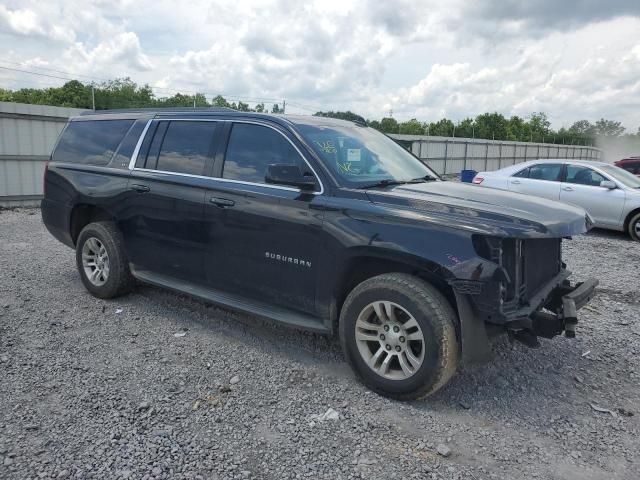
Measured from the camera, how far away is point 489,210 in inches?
131

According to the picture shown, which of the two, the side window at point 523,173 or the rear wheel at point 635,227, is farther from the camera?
the side window at point 523,173

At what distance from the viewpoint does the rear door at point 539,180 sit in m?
10.6

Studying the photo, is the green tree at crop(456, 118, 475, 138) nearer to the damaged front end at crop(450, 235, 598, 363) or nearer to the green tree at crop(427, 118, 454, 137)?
the green tree at crop(427, 118, 454, 137)

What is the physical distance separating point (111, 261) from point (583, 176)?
9199mm

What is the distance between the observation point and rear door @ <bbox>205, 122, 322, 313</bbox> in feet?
12.5

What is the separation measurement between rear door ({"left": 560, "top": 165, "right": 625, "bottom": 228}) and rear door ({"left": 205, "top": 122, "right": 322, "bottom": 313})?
8.09m

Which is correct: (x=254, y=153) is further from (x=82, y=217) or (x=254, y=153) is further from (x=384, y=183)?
(x=82, y=217)

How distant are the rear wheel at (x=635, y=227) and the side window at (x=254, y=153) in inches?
335

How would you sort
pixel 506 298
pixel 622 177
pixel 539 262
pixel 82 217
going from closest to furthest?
pixel 506 298
pixel 539 262
pixel 82 217
pixel 622 177

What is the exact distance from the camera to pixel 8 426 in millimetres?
3111

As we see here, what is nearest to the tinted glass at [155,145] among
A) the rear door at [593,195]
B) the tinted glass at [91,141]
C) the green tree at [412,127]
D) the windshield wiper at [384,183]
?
the tinted glass at [91,141]

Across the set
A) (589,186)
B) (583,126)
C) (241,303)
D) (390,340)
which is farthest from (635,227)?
(583,126)

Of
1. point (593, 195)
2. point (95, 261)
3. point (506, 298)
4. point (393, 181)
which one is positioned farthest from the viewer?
point (593, 195)

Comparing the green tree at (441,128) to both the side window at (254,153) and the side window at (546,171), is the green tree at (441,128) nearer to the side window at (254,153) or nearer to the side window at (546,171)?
the side window at (546,171)
